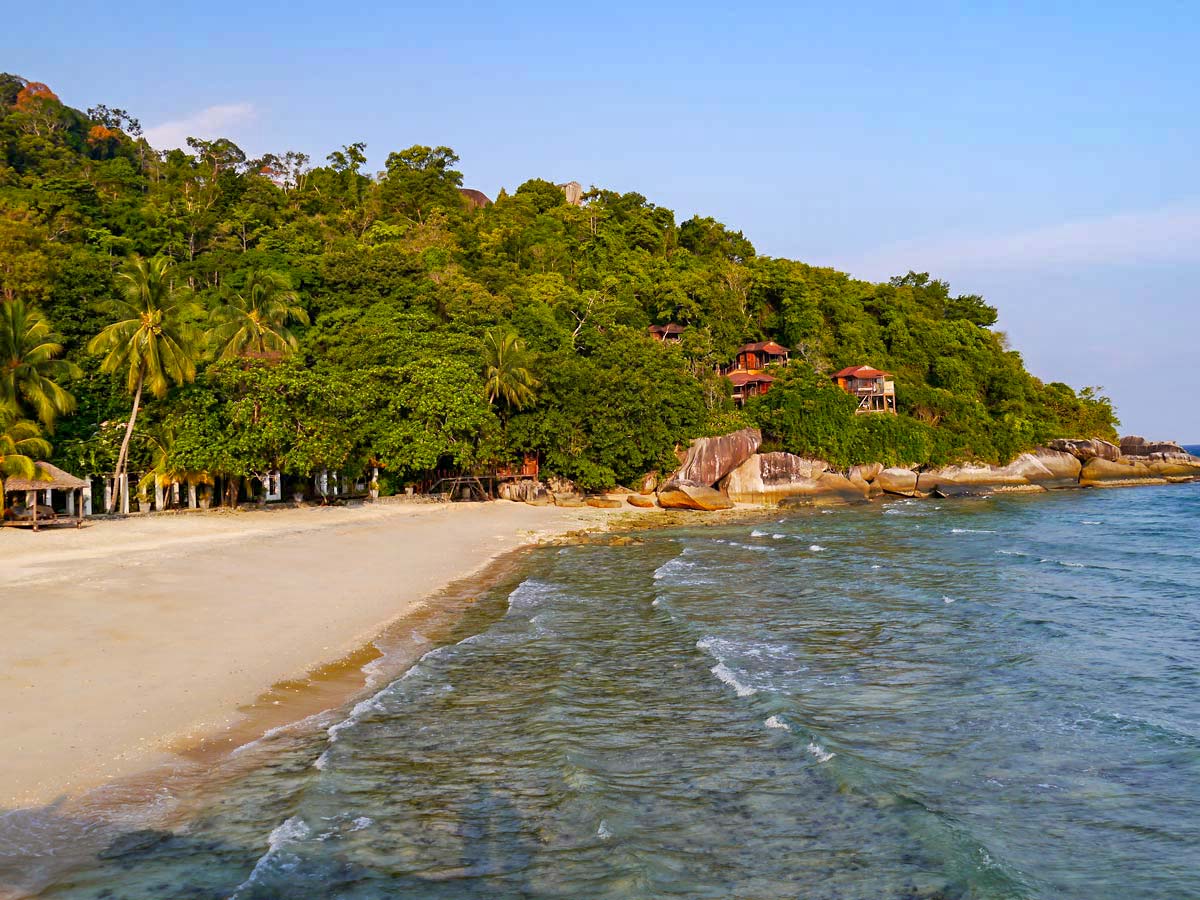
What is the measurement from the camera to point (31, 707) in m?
9.98

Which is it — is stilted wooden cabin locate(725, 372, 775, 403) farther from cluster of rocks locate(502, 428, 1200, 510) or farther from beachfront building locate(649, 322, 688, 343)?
cluster of rocks locate(502, 428, 1200, 510)

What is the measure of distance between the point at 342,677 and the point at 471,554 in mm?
14877

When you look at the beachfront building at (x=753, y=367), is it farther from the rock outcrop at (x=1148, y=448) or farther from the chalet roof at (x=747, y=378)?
the rock outcrop at (x=1148, y=448)

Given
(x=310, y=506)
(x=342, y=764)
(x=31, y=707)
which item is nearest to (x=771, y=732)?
(x=342, y=764)

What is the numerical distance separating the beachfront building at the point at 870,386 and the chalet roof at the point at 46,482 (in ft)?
162

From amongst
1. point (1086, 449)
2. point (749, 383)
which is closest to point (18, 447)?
point (749, 383)

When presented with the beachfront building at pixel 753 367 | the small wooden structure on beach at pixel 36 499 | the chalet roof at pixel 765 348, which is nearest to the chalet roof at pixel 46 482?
the small wooden structure on beach at pixel 36 499

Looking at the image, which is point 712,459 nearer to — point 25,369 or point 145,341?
point 145,341

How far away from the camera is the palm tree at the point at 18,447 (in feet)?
86.5

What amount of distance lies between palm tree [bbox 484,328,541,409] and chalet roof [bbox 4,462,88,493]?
66.5 feet

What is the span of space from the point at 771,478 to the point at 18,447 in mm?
38737

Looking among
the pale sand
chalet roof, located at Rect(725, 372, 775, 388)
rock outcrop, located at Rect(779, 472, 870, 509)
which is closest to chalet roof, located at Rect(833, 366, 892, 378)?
chalet roof, located at Rect(725, 372, 775, 388)

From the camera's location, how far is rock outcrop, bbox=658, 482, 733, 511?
46.4 meters

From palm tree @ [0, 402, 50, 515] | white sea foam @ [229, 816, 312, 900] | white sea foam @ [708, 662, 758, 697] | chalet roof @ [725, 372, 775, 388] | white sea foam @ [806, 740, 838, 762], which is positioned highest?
chalet roof @ [725, 372, 775, 388]
